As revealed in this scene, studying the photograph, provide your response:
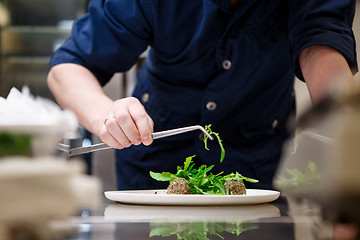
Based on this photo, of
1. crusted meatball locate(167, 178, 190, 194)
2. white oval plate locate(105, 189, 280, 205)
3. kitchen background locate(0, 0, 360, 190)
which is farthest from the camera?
kitchen background locate(0, 0, 360, 190)

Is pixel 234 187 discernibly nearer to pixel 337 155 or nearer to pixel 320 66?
pixel 320 66

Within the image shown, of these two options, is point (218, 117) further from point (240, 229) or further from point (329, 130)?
point (329, 130)

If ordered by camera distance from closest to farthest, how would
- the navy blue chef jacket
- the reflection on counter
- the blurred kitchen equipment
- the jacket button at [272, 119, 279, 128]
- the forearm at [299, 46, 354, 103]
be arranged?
the blurred kitchen equipment, the reflection on counter, the forearm at [299, 46, 354, 103], the navy blue chef jacket, the jacket button at [272, 119, 279, 128]

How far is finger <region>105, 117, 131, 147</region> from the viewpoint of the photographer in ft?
3.12

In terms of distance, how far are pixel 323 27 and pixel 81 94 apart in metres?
0.60

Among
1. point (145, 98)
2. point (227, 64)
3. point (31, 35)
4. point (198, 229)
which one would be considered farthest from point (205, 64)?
point (31, 35)

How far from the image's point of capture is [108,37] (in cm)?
129

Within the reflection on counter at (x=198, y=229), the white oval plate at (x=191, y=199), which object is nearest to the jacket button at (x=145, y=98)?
the white oval plate at (x=191, y=199)

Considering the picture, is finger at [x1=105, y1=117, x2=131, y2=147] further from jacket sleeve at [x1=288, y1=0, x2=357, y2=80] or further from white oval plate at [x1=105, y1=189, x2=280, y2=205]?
jacket sleeve at [x1=288, y1=0, x2=357, y2=80]

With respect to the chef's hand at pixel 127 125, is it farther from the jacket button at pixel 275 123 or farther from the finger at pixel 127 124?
the jacket button at pixel 275 123

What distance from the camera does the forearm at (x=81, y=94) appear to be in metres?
1.10

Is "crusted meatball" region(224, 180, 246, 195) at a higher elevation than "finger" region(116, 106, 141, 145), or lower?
lower

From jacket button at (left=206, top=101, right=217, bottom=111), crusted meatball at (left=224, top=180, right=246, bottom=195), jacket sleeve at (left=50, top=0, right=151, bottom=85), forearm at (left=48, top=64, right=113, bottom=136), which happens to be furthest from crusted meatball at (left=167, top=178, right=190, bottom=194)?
jacket sleeve at (left=50, top=0, right=151, bottom=85)

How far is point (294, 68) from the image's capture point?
115 centimetres
